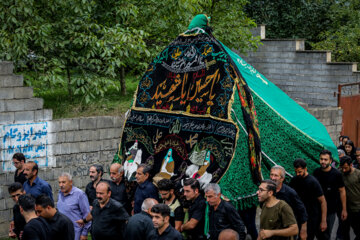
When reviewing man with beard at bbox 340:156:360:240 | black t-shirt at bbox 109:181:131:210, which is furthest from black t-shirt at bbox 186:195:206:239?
man with beard at bbox 340:156:360:240

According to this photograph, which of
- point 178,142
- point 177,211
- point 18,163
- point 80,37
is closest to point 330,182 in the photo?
point 178,142

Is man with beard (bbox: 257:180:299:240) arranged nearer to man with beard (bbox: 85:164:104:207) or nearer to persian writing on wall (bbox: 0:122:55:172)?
man with beard (bbox: 85:164:104:207)

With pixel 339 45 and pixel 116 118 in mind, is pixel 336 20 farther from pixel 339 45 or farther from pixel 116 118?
pixel 116 118

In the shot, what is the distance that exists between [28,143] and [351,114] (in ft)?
35.1

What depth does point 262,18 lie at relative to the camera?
2248cm

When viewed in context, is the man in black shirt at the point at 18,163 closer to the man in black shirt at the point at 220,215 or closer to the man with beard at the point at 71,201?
the man with beard at the point at 71,201

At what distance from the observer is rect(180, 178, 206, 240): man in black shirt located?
7078 mm

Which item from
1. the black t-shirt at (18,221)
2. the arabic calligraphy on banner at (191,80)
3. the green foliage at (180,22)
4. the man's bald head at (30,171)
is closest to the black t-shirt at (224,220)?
the arabic calligraphy on banner at (191,80)

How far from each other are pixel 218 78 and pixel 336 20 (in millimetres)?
15467

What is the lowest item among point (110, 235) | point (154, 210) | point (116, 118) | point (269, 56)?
point (110, 235)

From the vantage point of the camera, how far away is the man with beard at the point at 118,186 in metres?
8.43

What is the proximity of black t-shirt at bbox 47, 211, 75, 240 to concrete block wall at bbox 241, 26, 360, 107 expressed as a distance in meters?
14.9

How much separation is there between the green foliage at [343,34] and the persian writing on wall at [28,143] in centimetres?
1351

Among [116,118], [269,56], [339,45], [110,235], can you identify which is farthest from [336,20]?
[110,235]
